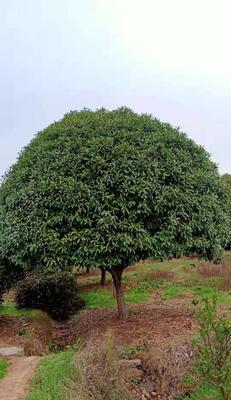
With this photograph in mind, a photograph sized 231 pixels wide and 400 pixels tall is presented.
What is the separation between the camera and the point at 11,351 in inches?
379

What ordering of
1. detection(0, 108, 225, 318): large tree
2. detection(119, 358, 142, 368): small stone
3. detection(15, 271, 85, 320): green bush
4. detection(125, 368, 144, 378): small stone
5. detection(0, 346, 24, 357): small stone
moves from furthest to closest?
1. detection(15, 271, 85, 320): green bush
2. detection(0, 108, 225, 318): large tree
3. detection(0, 346, 24, 357): small stone
4. detection(119, 358, 142, 368): small stone
5. detection(125, 368, 144, 378): small stone

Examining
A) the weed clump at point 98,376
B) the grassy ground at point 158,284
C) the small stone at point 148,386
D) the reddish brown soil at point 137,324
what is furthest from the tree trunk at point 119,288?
the weed clump at point 98,376

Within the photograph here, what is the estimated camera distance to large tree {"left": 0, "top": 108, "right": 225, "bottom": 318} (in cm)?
988

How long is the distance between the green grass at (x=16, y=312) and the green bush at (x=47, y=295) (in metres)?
0.27

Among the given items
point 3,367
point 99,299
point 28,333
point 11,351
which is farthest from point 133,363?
point 99,299

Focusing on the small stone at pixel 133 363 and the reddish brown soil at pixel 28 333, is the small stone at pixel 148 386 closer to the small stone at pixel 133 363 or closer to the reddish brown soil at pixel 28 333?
the small stone at pixel 133 363

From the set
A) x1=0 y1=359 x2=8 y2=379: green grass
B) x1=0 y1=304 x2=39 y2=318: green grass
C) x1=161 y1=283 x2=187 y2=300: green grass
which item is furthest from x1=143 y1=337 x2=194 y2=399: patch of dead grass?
x1=161 y1=283 x2=187 y2=300: green grass

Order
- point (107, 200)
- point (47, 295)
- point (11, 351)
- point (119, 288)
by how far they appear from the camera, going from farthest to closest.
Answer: point (47, 295), point (119, 288), point (107, 200), point (11, 351)

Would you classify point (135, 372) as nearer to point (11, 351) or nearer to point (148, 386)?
point (148, 386)

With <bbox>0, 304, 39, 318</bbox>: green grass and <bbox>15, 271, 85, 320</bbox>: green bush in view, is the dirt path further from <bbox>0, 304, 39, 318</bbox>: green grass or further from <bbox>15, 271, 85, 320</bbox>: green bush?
<bbox>15, 271, 85, 320</bbox>: green bush

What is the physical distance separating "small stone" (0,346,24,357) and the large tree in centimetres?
185

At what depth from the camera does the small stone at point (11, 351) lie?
9.41 metres

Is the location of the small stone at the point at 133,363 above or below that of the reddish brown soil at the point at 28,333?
below

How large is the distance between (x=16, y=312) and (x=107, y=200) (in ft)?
22.3
